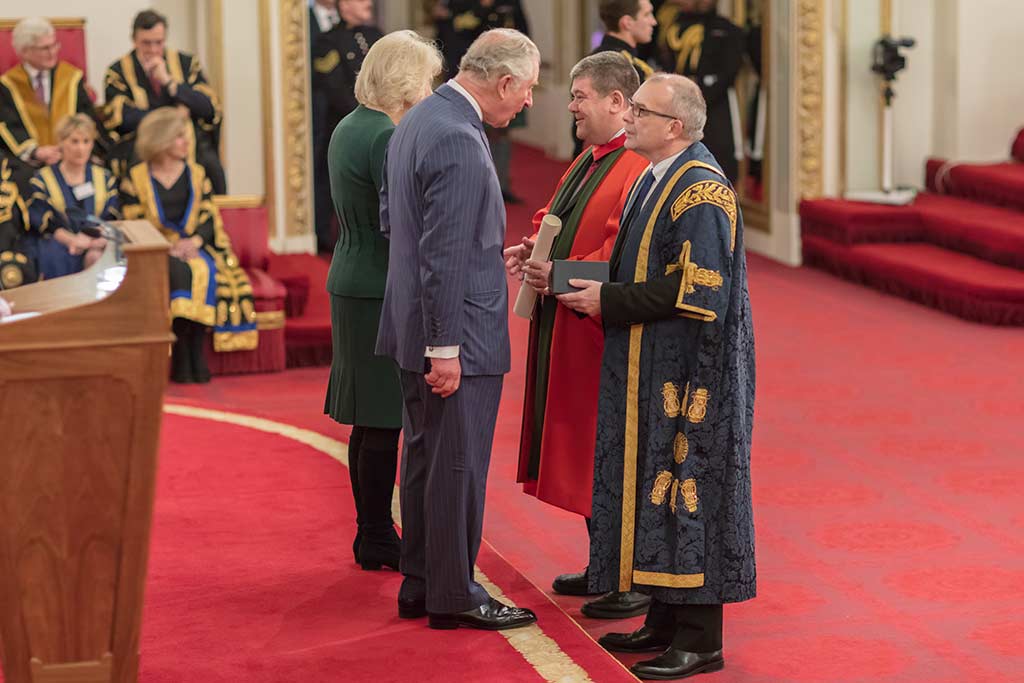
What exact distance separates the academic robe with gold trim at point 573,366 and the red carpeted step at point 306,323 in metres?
3.68

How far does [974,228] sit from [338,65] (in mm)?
4252

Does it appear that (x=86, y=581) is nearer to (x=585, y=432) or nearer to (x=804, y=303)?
(x=585, y=432)

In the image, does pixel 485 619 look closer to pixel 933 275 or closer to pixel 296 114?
pixel 933 275

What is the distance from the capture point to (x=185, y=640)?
14.6 feet

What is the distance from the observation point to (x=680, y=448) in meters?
4.10

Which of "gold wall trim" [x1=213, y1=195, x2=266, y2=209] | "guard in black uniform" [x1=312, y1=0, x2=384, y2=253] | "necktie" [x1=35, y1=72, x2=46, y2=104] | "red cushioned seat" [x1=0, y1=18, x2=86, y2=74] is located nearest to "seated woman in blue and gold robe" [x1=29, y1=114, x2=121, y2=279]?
"gold wall trim" [x1=213, y1=195, x2=266, y2=209]

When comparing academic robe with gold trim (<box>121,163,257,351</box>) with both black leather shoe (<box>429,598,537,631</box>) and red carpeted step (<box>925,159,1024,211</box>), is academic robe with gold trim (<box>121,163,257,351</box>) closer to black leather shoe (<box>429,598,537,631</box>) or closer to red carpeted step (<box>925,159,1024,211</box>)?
black leather shoe (<box>429,598,537,631</box>)

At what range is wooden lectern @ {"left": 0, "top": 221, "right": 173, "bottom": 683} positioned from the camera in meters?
3.20

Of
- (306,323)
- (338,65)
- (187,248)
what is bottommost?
(306,323)

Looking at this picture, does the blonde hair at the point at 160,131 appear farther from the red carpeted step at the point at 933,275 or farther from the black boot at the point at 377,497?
the red carpeted step at the point at 933,275

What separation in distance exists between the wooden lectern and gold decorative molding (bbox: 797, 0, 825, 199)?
7943mm

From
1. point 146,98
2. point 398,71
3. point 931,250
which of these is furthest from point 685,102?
point 931,250

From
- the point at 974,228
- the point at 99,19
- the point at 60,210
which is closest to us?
the point at 60,210

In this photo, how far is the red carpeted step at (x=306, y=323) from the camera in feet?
27.9
